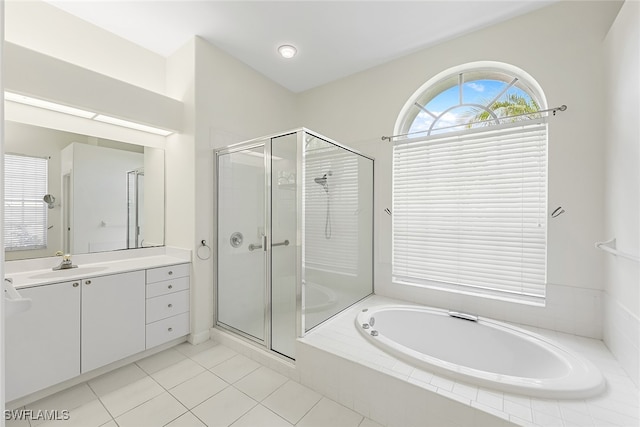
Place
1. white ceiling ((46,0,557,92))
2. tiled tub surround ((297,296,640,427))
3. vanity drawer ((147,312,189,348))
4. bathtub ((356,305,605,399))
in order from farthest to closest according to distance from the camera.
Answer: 1. vanity drawer ((147,312,189,348))
2. white ceiling ((46,0,557,92))
3. bathtub ((356,305,605,399))
4. tiled tub surround ((297,296,640,427))

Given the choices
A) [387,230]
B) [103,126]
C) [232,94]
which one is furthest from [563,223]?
[103,126]

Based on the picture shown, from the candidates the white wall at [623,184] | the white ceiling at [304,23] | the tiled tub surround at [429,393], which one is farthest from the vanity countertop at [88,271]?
the white wall at [623,184]

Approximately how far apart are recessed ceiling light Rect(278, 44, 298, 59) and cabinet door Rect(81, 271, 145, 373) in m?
2.36

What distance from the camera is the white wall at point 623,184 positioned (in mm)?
1412

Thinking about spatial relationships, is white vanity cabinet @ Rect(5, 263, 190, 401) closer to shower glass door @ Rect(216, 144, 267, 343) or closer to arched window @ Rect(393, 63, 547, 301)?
shower glass door @ Rect(216, 144, 267, 343)

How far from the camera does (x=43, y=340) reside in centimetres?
167

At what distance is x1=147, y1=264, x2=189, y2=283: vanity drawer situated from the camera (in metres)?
Result: 2.19

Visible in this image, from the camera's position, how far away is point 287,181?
206 centimetres

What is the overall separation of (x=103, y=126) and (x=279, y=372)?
254 centimetres

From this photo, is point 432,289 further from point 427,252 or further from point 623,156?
point 623,156

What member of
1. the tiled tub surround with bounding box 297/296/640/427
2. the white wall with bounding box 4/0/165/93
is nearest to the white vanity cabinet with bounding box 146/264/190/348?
the tiled tub surround with bounding box 297/296/640/427

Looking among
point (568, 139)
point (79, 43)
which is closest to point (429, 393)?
point (568, 139)

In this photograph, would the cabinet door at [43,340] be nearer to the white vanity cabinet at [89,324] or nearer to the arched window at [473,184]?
the white vanity cabinet at [89,324]

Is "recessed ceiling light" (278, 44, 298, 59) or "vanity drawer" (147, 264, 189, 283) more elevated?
"recessed ceiling light" (278, 44, 298, 59)
